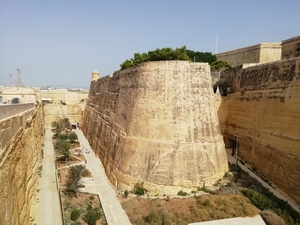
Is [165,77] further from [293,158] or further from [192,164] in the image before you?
[293,158]

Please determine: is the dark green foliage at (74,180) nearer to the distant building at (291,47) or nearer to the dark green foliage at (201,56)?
the distant building at (291,47)

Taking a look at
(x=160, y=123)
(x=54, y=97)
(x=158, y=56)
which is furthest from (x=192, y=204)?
(x=54, y=97)

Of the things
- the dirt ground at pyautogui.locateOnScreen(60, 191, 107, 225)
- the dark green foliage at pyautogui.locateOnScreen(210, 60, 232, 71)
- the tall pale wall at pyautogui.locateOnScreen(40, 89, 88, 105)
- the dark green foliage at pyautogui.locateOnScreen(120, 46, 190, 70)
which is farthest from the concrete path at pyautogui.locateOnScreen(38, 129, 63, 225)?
the tall pale wall at pyautogui.locateOnScreen(40, 89, 88, 105)

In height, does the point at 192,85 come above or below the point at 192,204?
above

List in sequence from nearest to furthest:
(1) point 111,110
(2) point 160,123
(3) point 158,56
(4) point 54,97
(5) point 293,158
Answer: (5) point 293,158 < (2) point 160,123 < (1) point 111,110 < (3) point 158,56 < (4) point 54,97

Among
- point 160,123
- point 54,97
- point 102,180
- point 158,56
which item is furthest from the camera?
point 54,97

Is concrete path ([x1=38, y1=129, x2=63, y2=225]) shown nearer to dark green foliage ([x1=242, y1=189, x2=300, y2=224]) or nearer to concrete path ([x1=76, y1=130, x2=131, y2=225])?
concrete path ([x1=76, y1=130, x2=131, y2=225])
